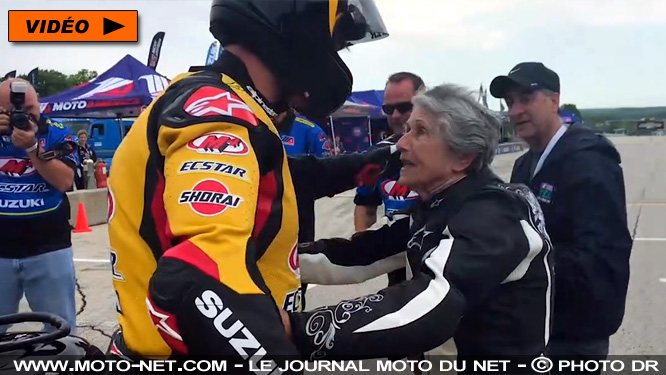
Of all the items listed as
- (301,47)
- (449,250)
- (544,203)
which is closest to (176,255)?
(301,47)

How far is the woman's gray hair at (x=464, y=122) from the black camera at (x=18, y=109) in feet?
8.02

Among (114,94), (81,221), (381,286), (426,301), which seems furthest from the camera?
(114,94)

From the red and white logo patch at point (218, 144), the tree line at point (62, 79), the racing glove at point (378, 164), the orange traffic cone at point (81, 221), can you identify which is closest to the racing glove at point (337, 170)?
the racing glove at point (378, 164)

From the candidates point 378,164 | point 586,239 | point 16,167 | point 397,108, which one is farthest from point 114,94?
point 586,239

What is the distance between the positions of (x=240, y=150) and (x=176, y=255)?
22 centimetres

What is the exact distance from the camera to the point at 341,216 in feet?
39.5

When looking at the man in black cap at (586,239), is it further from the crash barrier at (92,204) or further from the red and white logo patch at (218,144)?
the crash barrier at (92,204)

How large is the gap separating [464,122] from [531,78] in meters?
1.38

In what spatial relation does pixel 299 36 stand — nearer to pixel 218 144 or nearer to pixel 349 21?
pixel 349 21

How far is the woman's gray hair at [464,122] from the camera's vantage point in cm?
183

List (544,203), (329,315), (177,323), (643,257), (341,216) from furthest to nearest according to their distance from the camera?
1. (341,216)
2. (643,257)
3. (544,203)
4. (329,315)
5. (177,323)

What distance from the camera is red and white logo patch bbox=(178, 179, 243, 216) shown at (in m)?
1.07

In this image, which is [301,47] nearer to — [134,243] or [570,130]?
[134,243]

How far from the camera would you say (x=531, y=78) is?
3.05 metres
